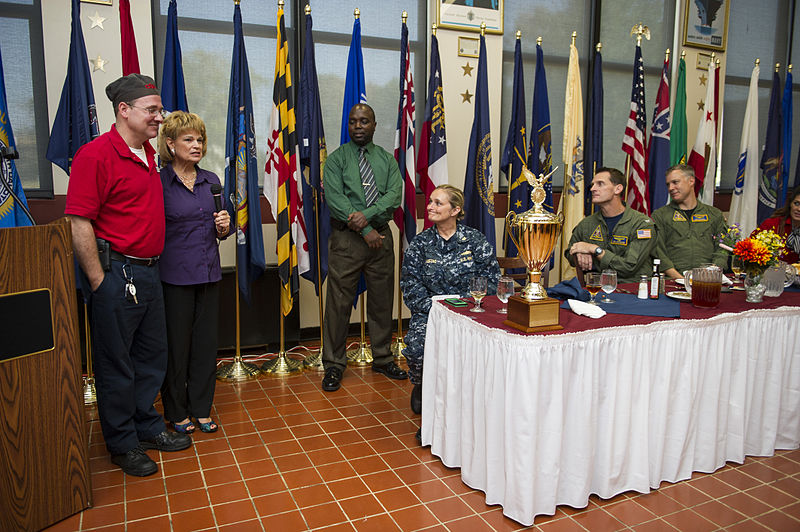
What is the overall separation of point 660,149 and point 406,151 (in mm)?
2676

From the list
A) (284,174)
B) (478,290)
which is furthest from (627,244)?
(284,174)

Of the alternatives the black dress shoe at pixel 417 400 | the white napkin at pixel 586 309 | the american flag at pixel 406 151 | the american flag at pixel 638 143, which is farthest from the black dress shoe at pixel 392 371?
the american flag at pixel 638 143

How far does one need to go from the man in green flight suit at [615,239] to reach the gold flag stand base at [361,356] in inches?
70.5

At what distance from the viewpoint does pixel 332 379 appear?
408cm

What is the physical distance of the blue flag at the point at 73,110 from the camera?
3670 millimetres

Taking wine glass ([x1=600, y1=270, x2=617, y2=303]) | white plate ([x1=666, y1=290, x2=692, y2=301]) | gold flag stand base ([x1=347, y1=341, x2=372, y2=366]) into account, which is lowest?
gold flag stand base ([x1=347, y1=341, x2=372, y2=366])

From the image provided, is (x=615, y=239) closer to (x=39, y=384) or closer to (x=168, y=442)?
(x=168, y=442)

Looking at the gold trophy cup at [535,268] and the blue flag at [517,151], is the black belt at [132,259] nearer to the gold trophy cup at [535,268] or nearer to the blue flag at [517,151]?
the gold trophy cup at [535,268]

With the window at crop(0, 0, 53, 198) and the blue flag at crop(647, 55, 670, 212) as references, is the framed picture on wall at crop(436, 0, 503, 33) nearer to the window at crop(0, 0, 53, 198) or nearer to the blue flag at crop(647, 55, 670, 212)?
the blue flag at crop(647, 55, 670, 212)

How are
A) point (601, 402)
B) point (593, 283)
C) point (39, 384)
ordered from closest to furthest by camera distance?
point (39, 384)
point (601, 402)
point (593, 283)

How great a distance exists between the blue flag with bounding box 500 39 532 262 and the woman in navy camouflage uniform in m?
1.75

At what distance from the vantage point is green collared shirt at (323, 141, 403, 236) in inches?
161

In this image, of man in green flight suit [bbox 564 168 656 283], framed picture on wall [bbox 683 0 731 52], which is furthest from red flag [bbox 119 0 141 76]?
framed picture on wall [bbox 683 0 731 52]

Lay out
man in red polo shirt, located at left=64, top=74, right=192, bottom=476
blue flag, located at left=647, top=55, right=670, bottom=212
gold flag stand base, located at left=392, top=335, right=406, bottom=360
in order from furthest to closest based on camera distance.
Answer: blue flag, located at left=647, top=55, right=670, bottom=212 → gold flag stand base, located at left=392, top=335, right=406, bottom=360 → man in red polo shirt, located at left=64, top=74, right=192, bottom=476
